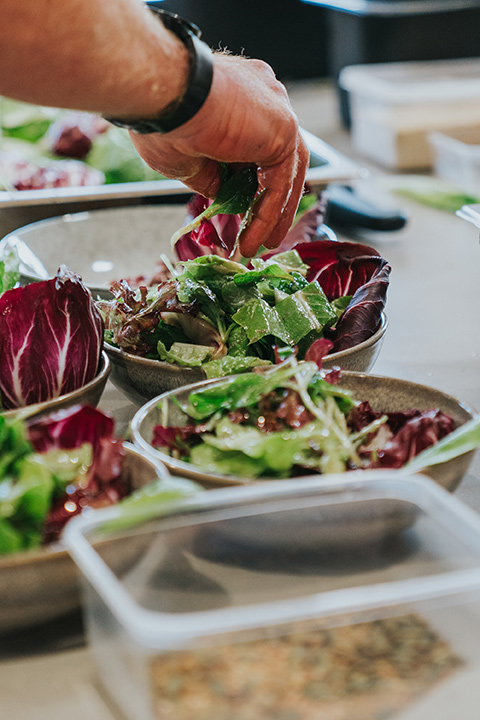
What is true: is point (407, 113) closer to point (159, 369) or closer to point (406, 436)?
point (159, 369)

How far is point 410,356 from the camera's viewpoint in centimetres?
134

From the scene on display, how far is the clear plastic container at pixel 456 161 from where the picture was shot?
92.8 inches

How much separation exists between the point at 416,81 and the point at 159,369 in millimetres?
2268

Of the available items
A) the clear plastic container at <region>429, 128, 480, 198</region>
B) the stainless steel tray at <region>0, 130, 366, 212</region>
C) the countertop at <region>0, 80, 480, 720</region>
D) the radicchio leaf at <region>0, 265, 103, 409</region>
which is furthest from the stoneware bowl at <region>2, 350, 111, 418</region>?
the clear plastic container at <region>429, 128, 480, 198</region>

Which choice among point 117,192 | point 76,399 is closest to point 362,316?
point 76,399

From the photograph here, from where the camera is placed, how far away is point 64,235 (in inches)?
61.1

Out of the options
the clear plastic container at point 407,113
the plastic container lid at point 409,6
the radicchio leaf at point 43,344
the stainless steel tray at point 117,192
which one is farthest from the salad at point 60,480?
the plastic container lid at point 409,6

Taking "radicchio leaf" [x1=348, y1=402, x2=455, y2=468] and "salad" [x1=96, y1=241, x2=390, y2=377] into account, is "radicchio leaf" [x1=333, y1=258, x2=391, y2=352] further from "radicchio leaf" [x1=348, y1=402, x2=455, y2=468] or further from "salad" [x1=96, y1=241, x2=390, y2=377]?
"radicchio leaf" [x1=348, y1=402, x2=455, y2=468]

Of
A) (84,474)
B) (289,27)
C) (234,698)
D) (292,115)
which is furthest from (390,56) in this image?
(234,698)

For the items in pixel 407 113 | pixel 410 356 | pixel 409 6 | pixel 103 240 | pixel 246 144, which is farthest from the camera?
pixel 409 6

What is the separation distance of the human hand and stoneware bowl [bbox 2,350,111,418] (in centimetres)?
26

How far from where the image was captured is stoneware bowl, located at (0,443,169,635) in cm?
62

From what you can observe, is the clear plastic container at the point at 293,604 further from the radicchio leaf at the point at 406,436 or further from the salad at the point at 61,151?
the salad at the point at 61,151

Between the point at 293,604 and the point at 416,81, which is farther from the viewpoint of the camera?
the point at 416,81
